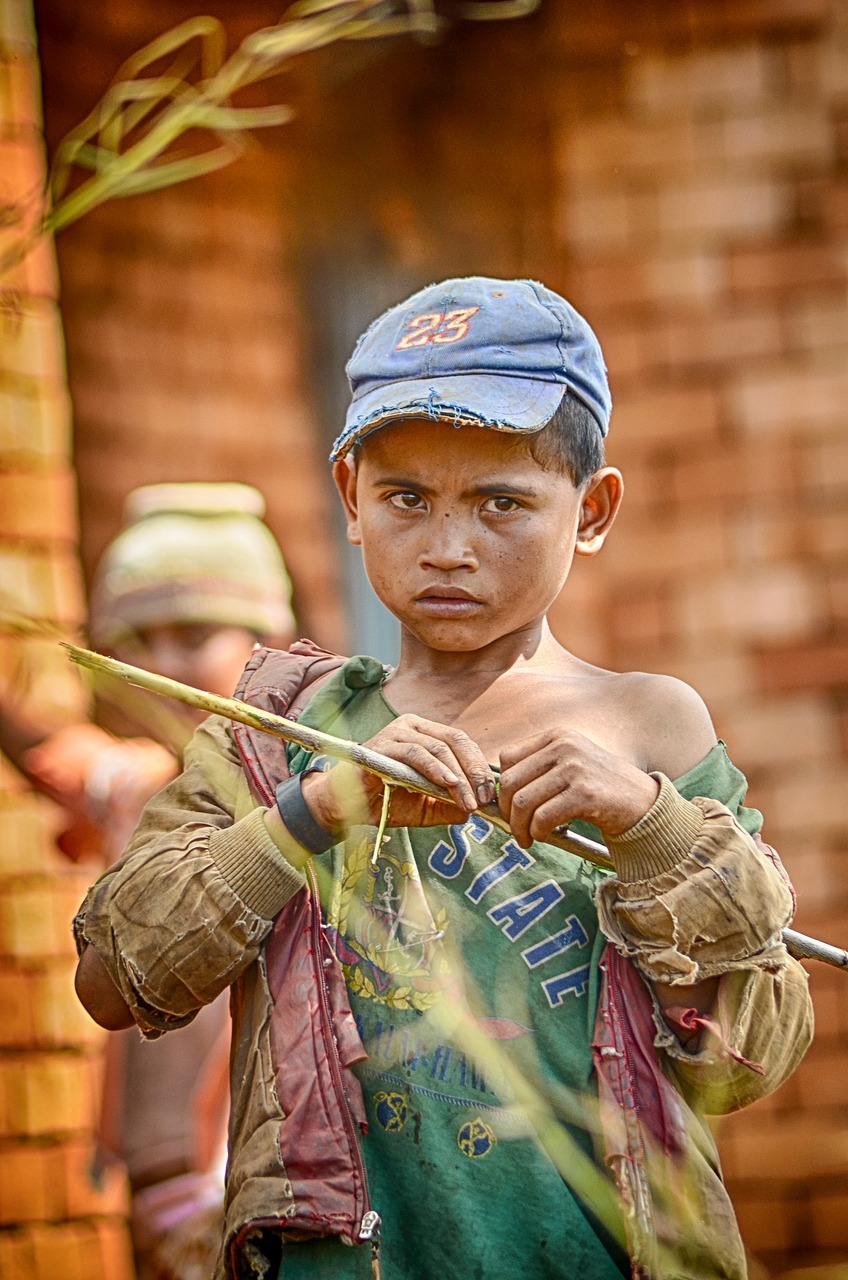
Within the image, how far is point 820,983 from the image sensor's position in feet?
13.1

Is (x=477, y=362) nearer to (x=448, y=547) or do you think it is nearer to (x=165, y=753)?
(x=448, y=547)

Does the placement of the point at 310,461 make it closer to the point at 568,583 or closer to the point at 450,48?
the point at 568,583

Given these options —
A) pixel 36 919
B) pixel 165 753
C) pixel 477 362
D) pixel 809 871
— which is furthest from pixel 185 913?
pixel 809 871

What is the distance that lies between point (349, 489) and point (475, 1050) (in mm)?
677

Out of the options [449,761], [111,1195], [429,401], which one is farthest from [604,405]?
[111,1195]

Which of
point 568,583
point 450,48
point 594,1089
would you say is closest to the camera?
point 594,1089

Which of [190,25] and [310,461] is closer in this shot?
[190,25]

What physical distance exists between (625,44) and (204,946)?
3212mm

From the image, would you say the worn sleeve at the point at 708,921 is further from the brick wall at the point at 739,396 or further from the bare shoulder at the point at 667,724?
the brick wall at the point at 739,396

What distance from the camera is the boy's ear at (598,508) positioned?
199 centimetres

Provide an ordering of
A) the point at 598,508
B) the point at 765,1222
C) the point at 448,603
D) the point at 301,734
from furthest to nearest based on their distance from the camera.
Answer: the point at 765,1222
the point at 598,508
the point at 448,603
the point at 301,734

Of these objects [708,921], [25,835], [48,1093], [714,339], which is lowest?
[48,1093]

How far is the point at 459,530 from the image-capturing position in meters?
1.82

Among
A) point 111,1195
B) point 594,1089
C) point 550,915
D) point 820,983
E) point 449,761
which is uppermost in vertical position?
point 449,761
